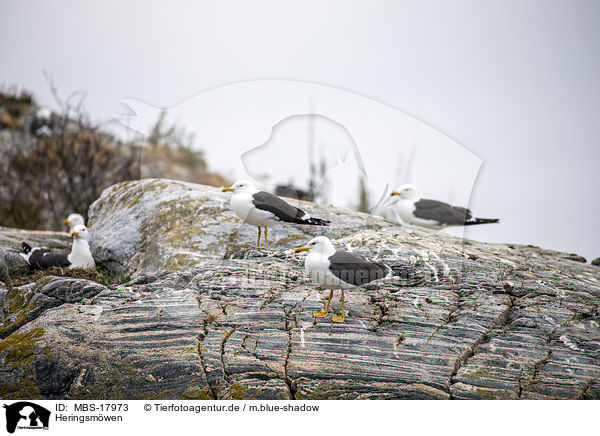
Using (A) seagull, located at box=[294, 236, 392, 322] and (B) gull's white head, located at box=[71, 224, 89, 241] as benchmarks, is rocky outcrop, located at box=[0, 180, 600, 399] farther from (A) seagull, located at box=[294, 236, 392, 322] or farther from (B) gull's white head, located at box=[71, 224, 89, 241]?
(B) gull's white head, located at box=[71, 224, 89, 241]

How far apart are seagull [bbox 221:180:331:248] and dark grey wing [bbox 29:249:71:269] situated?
2485 mm

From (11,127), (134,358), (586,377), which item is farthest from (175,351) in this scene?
(11,127)

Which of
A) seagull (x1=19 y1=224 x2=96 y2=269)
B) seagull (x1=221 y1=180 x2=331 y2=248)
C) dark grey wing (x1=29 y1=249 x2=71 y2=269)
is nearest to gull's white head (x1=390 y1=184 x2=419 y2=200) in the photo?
seagull (x1=221 y1=180 x2=331 y2=248)

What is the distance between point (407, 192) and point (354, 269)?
1.54 m

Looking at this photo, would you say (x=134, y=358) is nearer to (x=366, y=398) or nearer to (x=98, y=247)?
(x=366, y=398)

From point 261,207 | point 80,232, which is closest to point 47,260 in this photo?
point 80,232

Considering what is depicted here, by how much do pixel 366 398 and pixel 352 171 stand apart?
6.92ft

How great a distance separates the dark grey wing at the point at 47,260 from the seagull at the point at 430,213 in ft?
12.8

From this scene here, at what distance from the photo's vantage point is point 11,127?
15.7 meters
